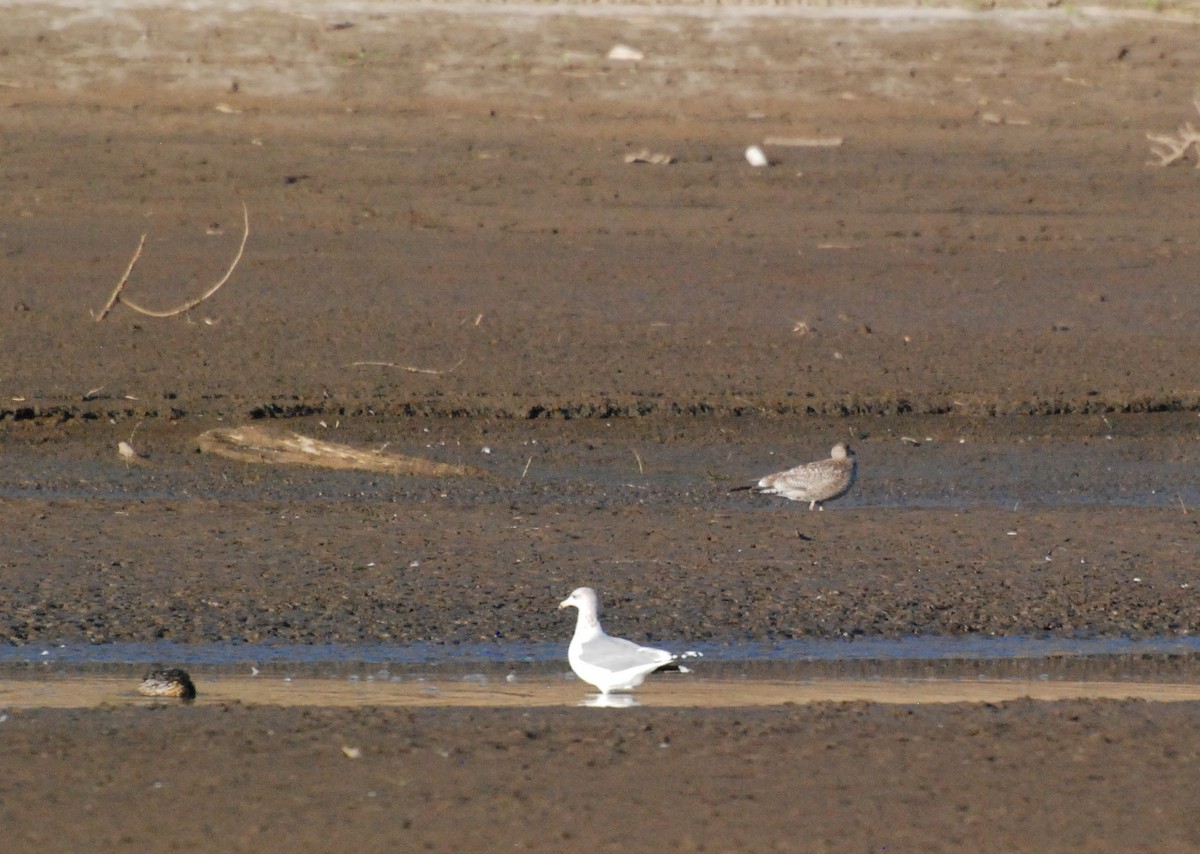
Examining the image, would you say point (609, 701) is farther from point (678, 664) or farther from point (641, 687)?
point (641, 687)

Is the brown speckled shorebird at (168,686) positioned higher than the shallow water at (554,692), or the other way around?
the brown speckled shorebird at (168,686)

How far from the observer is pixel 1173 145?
57.1ft

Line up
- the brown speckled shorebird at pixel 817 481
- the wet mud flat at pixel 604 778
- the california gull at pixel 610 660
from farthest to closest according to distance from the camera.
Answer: the brown speckled shorebird at pixel 817 481 < the california gull at pixel 610 660 < the wet mud flat at pixel 604 778

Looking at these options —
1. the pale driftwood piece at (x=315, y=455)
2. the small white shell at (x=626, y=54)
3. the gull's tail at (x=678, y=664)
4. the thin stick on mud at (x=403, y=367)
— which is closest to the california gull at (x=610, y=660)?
the gull's tail at (x=678, y=664)

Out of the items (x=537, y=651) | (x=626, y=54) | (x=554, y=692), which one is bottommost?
(x=537, y=651)

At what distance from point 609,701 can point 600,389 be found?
565 cm

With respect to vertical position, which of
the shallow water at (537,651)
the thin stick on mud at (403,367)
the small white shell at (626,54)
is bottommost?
the thin stick on mud at (403,367)

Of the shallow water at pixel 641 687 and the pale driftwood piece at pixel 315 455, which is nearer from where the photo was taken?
the shallow water at pixel 641 687

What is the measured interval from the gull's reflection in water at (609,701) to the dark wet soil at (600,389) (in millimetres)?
146

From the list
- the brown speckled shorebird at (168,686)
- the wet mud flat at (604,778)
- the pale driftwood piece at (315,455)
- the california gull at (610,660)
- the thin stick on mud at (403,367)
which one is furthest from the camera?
the thin stick on mud at (403,367)

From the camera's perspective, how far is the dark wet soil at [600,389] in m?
5.21

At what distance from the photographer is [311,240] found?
15.0 m

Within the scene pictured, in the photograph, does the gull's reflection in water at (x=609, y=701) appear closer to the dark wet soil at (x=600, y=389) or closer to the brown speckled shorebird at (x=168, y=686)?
the dark wet soil at (x=600, y=389)

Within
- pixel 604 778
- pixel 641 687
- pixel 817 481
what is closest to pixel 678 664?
pixel 641 687
